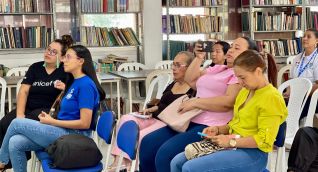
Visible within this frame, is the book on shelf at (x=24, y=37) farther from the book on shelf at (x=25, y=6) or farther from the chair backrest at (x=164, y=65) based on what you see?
the chair backrest at (x=164, y=65)

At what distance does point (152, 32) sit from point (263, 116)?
4844 mm

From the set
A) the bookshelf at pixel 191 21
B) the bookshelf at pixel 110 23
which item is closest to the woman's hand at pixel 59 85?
the bookshelf at pixel 110 23

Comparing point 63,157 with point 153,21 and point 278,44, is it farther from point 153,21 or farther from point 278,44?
point 278,44

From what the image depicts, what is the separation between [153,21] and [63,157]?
15.2ft

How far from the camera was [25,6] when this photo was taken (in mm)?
6969

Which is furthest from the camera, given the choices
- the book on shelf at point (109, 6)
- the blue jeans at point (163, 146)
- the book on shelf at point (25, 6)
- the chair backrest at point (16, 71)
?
the book on shelf at point (109, 6)

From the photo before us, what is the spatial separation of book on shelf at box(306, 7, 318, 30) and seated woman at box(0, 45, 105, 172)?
5375 mm

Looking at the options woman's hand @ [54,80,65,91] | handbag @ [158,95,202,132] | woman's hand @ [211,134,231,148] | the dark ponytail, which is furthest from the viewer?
woman's hand @ [54,80,65,91]

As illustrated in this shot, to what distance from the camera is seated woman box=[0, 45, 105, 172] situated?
11.6 ft

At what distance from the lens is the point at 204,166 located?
2.89m

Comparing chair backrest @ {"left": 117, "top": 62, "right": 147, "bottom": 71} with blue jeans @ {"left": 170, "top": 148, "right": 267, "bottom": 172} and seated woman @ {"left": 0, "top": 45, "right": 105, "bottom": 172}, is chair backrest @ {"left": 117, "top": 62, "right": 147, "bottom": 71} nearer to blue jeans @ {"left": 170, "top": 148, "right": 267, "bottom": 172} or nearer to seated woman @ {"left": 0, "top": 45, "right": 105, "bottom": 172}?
seated woman @ {"left": 0, "top": 45, "right": 105, "bottom": 172}

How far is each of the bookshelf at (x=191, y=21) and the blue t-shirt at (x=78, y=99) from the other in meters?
4.17

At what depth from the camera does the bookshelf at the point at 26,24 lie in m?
6.91

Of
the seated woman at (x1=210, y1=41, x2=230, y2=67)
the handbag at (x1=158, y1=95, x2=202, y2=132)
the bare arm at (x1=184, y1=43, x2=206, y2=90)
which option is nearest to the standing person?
the seated woman at (x1=210, y1=41, x2=230, y2=67)
